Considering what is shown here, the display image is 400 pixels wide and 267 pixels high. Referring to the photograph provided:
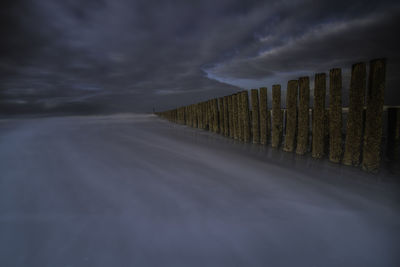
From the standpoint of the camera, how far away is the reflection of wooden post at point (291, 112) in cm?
353

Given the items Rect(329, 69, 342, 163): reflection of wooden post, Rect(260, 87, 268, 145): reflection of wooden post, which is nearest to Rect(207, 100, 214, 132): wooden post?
Rect(260, 87, 268, 145): reflection of wooden post

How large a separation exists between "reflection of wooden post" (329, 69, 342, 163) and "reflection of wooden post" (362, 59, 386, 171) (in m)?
0.33

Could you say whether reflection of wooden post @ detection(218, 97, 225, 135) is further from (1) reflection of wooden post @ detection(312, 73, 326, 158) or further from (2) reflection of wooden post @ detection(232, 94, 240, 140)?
(1) reflection of wooden post @ detection(312, 73, 326, 158)

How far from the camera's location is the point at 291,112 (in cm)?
358

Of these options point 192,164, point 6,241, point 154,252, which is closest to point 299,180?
point 192,164

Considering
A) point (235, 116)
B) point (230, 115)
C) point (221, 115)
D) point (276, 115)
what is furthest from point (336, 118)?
point (221, 115)

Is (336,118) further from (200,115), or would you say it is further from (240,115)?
(200,115)

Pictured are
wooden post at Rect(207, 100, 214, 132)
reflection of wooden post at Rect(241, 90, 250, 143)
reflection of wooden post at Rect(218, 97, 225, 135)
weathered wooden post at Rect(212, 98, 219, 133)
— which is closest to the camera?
reflection of wooden post at Rect(241, 90, 250, 143)

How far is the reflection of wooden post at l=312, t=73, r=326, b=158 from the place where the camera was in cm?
307

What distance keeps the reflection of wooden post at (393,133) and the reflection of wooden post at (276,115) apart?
1651 millimetres

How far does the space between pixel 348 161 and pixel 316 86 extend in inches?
49.5

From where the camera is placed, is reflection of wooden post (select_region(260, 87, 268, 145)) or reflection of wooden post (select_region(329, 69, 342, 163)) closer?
reflection of wooden post (select_region(329, 69, 342, 163))

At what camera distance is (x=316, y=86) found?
312cm

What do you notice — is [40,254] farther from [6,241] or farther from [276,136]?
[276,136]
